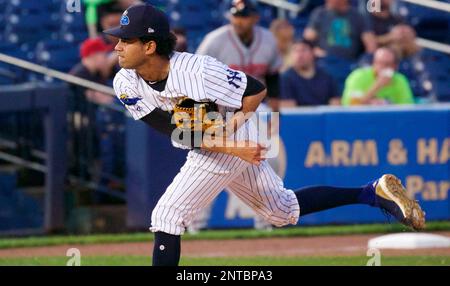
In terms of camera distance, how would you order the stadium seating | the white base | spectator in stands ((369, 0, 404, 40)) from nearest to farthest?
the white base, the stadium seating, spectator in stands ((369, 0, 404, 40))

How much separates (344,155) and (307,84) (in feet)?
3.18

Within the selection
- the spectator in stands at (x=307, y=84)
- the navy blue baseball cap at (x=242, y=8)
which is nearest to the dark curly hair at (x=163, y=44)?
the navy blue baseball cap at (x=242, y=8)

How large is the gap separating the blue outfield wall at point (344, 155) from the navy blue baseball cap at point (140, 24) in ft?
15.4

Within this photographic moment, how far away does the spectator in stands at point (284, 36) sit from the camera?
1291cm

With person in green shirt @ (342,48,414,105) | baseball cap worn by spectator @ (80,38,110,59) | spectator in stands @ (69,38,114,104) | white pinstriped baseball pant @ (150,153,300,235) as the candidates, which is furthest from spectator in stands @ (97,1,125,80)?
white pinstriped baseball pant @ (150,153,300,235)

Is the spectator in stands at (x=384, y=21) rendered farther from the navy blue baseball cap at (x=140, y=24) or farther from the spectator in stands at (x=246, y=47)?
the navy blue baseball cap at (x=140, y=24)

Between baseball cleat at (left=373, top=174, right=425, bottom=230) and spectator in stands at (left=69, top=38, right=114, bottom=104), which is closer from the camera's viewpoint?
baseball cleat at (left=373, top=174, right=425, bottom=230)

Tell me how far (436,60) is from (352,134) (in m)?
2.92

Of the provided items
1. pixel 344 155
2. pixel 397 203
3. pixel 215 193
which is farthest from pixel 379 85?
pixel 215 193

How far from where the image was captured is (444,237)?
9953mm

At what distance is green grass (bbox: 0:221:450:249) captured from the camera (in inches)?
422

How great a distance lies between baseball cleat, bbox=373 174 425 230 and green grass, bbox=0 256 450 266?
1.12m

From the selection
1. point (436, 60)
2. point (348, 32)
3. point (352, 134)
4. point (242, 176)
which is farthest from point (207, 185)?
point (436, 60)

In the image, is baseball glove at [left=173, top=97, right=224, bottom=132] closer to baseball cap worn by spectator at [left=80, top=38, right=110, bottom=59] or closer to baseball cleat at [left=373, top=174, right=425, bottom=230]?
baseball cleat at [left=373, top=174, right=425, bottom=230]
